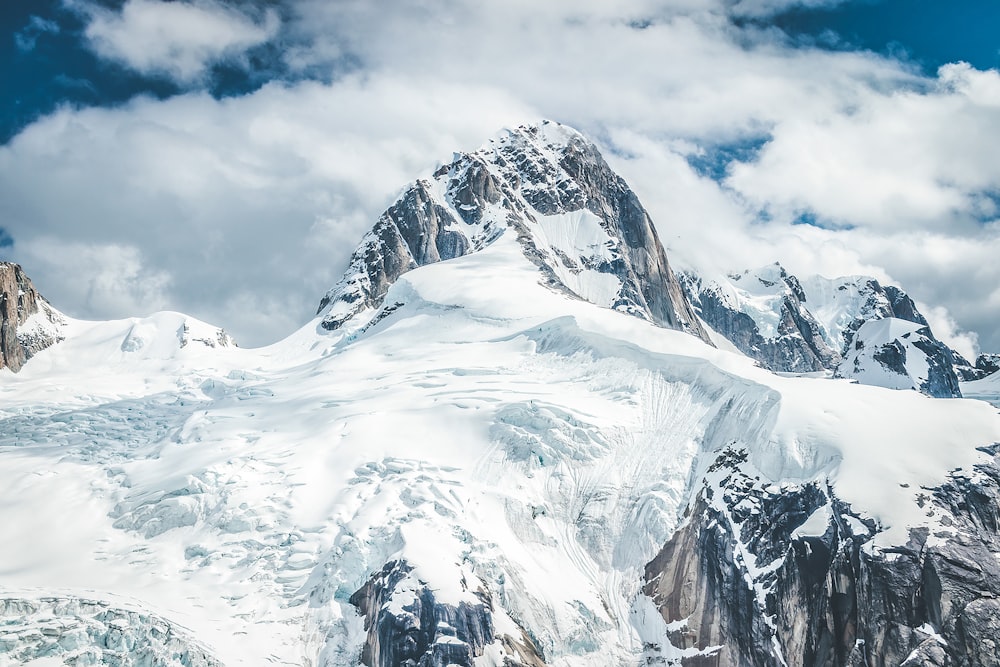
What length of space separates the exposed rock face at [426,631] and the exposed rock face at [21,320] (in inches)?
3585

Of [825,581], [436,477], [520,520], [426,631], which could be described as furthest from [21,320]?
[825,581]

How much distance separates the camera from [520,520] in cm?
8844

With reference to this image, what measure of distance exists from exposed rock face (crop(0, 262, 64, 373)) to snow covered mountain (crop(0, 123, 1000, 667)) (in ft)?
89.6

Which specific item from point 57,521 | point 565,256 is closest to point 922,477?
point 57,521

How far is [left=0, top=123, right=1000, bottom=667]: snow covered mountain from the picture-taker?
72625mm

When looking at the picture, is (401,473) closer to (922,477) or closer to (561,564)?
(561,564)

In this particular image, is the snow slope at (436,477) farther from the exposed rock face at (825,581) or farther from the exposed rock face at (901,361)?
the exposed rock face at (901,361)

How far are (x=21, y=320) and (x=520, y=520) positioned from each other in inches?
3956

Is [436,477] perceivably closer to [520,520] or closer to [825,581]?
[520,520]

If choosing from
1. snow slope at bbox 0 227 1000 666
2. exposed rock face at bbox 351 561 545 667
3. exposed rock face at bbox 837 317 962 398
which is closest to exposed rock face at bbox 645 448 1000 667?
snow slope at bbox 0 227 1000 666

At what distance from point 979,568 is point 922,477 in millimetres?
9483

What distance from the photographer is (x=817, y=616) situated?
74312mm

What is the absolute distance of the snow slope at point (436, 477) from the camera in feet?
255

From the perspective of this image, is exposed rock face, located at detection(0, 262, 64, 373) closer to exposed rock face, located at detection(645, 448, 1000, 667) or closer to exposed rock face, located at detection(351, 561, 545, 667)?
exposed rock face, located at detection(351, 561, 545, 667)
